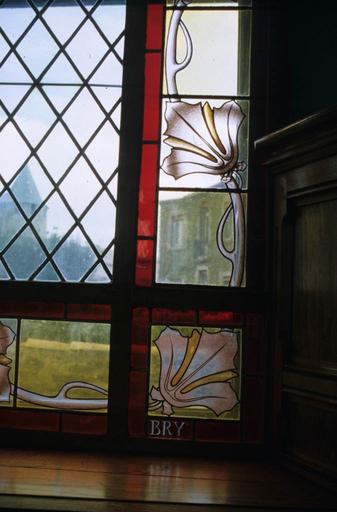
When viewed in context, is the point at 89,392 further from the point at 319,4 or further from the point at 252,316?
the point at 319,4

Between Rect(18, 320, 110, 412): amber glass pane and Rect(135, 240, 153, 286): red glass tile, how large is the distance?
25 cm

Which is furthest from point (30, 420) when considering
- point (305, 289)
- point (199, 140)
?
point (199, 140)

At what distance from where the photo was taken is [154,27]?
3.04m

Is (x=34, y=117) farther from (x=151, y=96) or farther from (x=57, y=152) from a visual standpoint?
(x=151, y=96)

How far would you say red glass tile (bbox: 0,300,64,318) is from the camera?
9.67 feet

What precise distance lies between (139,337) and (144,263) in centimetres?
31

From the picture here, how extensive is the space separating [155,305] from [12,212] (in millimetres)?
737

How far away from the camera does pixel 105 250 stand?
117 inches

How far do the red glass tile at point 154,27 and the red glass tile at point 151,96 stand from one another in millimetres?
45

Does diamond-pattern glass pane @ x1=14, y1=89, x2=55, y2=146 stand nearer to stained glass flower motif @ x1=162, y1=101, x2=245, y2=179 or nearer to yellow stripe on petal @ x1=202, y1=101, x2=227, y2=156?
stained glass flower motif @ x1=162, y1=101, x2=245, y2=179

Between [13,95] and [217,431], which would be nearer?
[217,431]

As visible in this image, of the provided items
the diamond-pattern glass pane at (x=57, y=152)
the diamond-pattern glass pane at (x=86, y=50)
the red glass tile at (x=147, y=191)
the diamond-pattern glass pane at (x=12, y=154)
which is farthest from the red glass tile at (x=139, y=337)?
the diamond-pattern glass pane at (x=86, y=50)

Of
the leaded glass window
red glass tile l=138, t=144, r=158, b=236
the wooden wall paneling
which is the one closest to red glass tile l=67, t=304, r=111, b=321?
the leaded glass window

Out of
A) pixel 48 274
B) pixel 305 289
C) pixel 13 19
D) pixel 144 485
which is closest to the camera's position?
pixel 144 485
